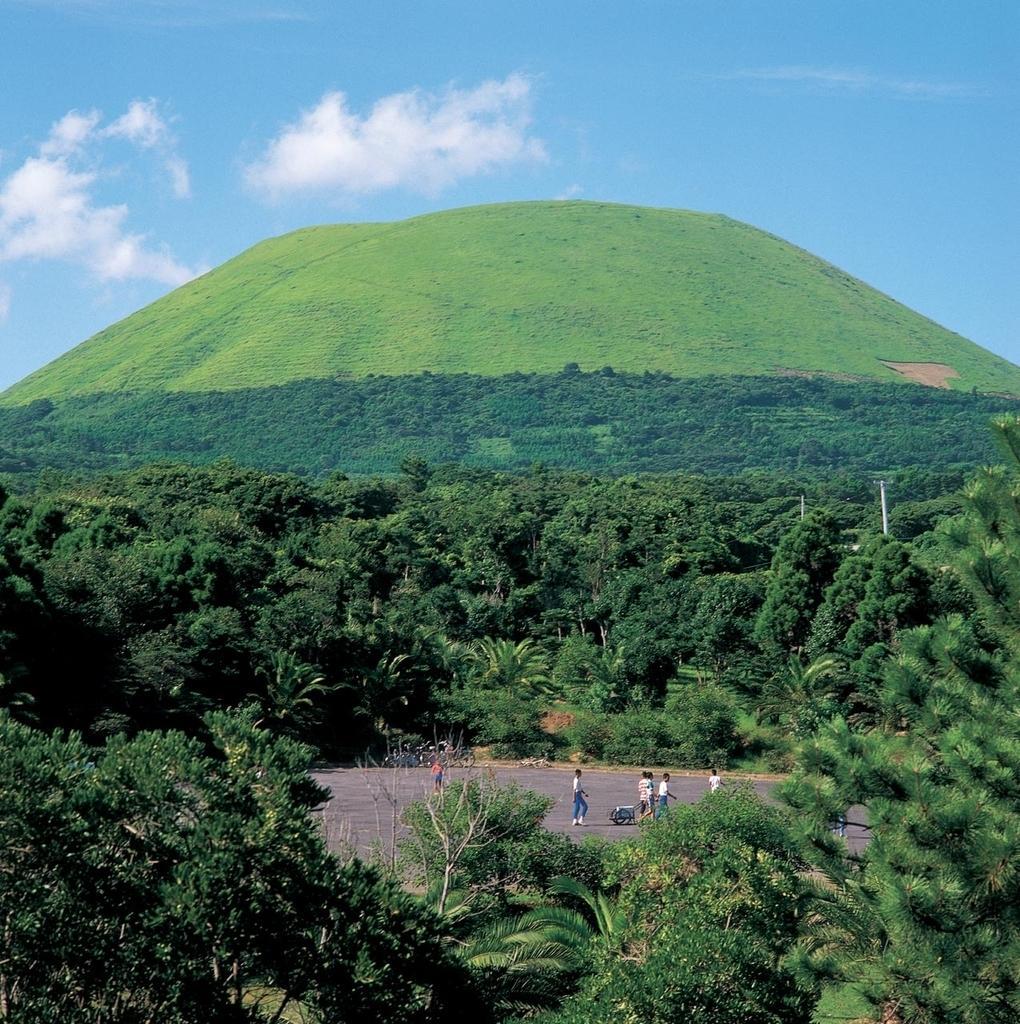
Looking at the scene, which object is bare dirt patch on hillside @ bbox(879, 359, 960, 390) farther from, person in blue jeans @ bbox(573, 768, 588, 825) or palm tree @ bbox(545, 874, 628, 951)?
palm tree @ bbox(545, 874, 628, 951)

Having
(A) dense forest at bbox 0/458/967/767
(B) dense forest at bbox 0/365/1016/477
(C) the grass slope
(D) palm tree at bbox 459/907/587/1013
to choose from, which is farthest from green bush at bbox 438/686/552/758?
(C) the grass slope

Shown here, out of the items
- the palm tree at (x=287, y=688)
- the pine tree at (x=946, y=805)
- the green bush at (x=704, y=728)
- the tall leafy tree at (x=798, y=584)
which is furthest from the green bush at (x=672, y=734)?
the pine tree at (x=946, y=805)

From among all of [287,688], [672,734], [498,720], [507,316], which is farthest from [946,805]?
[507,316]

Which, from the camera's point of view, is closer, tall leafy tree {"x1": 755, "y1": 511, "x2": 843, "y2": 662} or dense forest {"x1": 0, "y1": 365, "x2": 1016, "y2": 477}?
tall leafy tree {"x1": 755, "y1": 511, "x2": 843, "y2": 662}

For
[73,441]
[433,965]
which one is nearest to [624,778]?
[433,965]

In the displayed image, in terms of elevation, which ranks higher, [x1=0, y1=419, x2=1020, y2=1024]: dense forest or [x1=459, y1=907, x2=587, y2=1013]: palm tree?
[x1=0, y1=419, x2=1020, y2=1024]: dense forest

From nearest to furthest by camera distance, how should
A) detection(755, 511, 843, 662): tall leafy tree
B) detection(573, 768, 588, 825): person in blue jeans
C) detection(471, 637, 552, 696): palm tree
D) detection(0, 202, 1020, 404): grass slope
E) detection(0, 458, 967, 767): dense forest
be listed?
detection(573, 768, 588, 825): person in blue jeans
detection(0, 458, 967, 767): dense forest
detection(755, 511, 843, 662): tall leafy tree
detection(471, 637, 552, 696): palm tree
detection(0, 202, 1020, 404): grass slope

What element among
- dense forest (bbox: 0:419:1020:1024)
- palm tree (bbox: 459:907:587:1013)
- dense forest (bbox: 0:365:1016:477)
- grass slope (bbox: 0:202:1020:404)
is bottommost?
palm tree (bbox: 459:907:587:1013)
